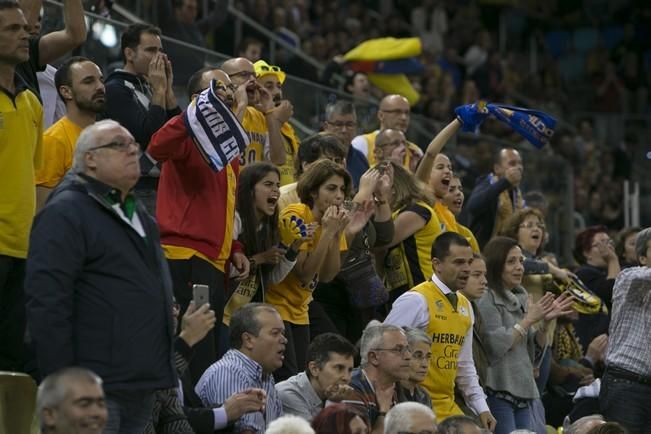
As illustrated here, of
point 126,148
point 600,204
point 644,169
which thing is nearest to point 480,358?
point 126,148

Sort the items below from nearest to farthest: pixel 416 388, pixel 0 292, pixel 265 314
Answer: pixel 0 292
pixel 265 314
pixel 416 388

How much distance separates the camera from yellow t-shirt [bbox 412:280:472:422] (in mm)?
9562

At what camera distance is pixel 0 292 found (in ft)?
24.5

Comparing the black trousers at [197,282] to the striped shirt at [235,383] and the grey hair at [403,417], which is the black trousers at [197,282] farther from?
the grey hair at [403,417]

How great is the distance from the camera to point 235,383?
26.2ft

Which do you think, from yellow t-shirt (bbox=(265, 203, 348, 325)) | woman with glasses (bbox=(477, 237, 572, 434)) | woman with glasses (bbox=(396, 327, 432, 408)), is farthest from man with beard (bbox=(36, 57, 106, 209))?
woman with glasses (bbox=(477, 237, 572, 434))

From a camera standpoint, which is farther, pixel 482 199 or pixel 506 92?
pixel 506 92

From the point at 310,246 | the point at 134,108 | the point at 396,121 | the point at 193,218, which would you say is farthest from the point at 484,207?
the point at 193,218

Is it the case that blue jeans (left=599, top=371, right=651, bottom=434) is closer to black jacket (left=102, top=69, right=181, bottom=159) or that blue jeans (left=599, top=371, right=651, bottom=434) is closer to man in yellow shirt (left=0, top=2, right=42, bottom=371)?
black jacket (left=102, top=69, right=181, bottom=159)

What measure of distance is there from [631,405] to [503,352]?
904mm

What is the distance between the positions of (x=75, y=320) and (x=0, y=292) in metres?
1.04

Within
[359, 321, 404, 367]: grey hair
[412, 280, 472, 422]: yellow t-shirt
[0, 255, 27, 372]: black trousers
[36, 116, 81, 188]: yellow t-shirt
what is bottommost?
[412, 280, 472, 422]: yellow t-shirt

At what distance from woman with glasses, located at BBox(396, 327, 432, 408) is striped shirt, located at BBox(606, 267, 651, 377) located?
1512 mm

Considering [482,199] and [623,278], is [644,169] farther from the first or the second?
[623,278]
